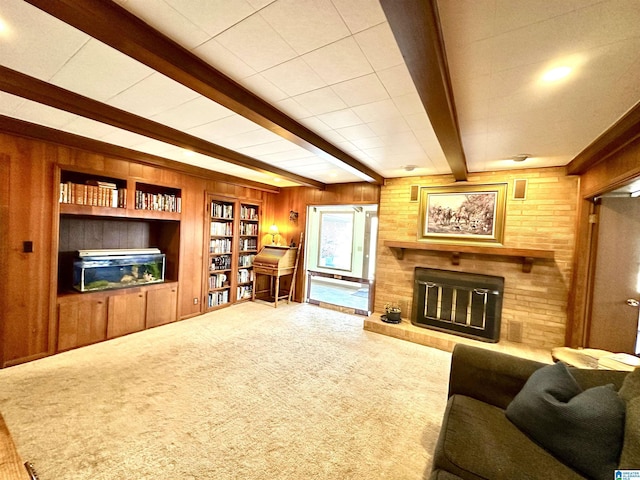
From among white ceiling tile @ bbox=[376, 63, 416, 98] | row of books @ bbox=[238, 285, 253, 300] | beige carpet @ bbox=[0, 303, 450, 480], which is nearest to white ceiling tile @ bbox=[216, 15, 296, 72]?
white ceiling tile @ bbox=[376, 63, 416, 98]

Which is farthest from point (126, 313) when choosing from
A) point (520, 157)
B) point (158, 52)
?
point (520, 157)

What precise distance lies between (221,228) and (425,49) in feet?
14.3

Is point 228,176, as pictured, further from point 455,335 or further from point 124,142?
point 455,335

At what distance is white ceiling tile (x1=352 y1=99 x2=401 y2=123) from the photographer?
78.6 inches

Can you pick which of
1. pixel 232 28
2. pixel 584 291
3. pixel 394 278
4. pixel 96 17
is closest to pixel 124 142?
pixel 96 17

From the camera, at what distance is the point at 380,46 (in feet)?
4.58

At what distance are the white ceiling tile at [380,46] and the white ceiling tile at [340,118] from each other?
0.61m

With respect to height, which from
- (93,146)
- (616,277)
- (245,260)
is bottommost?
(245,260)

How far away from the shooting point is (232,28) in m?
1.30

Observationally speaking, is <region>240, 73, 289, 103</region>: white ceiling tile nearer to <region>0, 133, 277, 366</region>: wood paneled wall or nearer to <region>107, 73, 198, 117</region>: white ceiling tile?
<region>107, 73, 198, 117</region>: white ceiling tile

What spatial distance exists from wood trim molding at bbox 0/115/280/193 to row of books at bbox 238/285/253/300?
212cm

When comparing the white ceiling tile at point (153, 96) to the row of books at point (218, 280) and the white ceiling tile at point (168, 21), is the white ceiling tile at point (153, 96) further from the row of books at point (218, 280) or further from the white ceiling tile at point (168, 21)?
the row of books at point (218, 280)

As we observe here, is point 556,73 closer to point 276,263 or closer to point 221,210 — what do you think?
point 276,263

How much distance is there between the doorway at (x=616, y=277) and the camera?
8.62 ft
